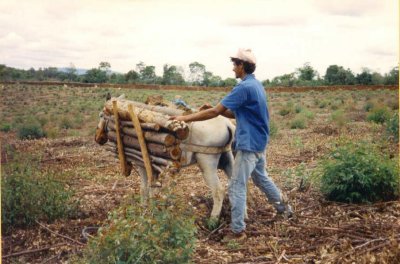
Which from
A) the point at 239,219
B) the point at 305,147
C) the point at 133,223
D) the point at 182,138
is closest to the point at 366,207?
the point at 239,219

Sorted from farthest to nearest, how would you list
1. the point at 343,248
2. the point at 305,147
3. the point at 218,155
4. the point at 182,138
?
the point at 305,147 → the point at 218,155 → the point at 182,138 → the point at 343,248

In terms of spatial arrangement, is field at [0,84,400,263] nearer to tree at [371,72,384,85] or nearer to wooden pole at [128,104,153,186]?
wooden pole at [128,104,153,186]

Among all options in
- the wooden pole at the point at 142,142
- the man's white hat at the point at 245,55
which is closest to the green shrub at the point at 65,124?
the wooden pole at the point at 142,142

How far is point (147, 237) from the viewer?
380cm

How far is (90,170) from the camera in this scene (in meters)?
10.1

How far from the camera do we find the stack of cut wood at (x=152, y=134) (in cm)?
554

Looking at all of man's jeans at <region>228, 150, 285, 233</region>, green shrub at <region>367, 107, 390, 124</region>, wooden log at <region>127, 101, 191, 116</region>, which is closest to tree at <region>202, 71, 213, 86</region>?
green shrub at <region>367, 107, 390, 124</region>

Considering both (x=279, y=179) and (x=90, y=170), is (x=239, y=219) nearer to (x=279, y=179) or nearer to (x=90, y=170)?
(x=279, y=179)

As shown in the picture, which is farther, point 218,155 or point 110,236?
point 218,155

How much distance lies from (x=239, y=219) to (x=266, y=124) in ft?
3.84

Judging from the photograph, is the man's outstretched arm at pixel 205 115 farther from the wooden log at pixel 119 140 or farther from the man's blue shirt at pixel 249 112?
the wooden log at pixel 119 140

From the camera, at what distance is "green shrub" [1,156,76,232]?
6203 mm

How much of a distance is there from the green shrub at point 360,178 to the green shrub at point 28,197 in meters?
3.69

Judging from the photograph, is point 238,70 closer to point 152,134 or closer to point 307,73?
point 152,134
